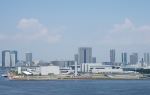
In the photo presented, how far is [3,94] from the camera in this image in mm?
37344

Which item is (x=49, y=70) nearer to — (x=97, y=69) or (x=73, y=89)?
(x=97, y=69)

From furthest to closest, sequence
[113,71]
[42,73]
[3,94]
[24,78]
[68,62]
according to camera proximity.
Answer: [68,62], [113,71], [42,73], [24,78], [3,94]

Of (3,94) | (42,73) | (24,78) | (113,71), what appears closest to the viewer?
(3,94)

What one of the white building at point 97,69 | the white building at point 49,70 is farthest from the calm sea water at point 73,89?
the white building at point 97,69

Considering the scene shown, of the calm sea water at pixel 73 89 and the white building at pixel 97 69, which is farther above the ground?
the white building at pixel 97 69

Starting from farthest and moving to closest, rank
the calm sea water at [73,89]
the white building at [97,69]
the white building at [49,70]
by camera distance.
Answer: the white building at [97,69] < the white building at [49,70] < the calm sea water at [73,89]

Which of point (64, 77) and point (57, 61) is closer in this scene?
point (64, 77)

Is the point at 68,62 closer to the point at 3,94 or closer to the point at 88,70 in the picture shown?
the point at 88,70

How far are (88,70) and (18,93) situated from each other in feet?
179

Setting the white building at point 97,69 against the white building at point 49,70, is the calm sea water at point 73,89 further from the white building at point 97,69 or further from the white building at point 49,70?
the white building at point 97,69

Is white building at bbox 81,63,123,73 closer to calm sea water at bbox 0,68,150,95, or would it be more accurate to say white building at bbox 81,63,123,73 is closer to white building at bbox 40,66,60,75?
white building at bbox 40,66,60,75

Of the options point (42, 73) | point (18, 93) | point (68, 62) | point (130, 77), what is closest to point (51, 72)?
point (42, 73)

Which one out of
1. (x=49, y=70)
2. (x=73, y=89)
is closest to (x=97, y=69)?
(x=49, y=70)

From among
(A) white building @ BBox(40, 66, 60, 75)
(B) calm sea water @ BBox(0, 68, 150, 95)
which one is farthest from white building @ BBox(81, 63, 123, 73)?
(B) calm sea water @ BBox(0, 68, 150, 95)
